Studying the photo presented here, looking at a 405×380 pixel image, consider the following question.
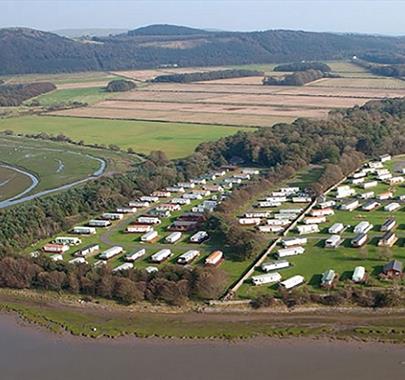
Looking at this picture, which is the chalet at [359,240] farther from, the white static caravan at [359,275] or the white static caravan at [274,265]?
the white static caravan at [274,265]

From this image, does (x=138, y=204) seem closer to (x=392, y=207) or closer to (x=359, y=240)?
(x=359, y=240)

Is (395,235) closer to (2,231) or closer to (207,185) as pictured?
(207,185)

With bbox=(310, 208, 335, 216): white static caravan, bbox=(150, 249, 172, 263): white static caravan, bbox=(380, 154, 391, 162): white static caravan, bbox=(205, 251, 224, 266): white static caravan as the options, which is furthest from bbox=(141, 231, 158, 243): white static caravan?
bbox=(380, 154, 391, 162): white static caravan

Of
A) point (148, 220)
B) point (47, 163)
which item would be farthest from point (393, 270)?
point (47, 163)

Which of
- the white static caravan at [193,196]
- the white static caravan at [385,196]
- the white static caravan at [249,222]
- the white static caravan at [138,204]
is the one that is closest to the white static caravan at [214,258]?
the white static caravan at [249,222]

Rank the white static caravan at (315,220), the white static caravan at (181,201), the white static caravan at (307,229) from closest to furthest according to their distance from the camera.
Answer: the white static caravan at (307,229)
the white static caravan at (315,220)
the white static caravan at (181,201)

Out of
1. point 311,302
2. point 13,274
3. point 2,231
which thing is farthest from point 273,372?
point 2,231

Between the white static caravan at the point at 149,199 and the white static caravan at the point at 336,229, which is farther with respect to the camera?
the white static caravan at the point at 149,199
